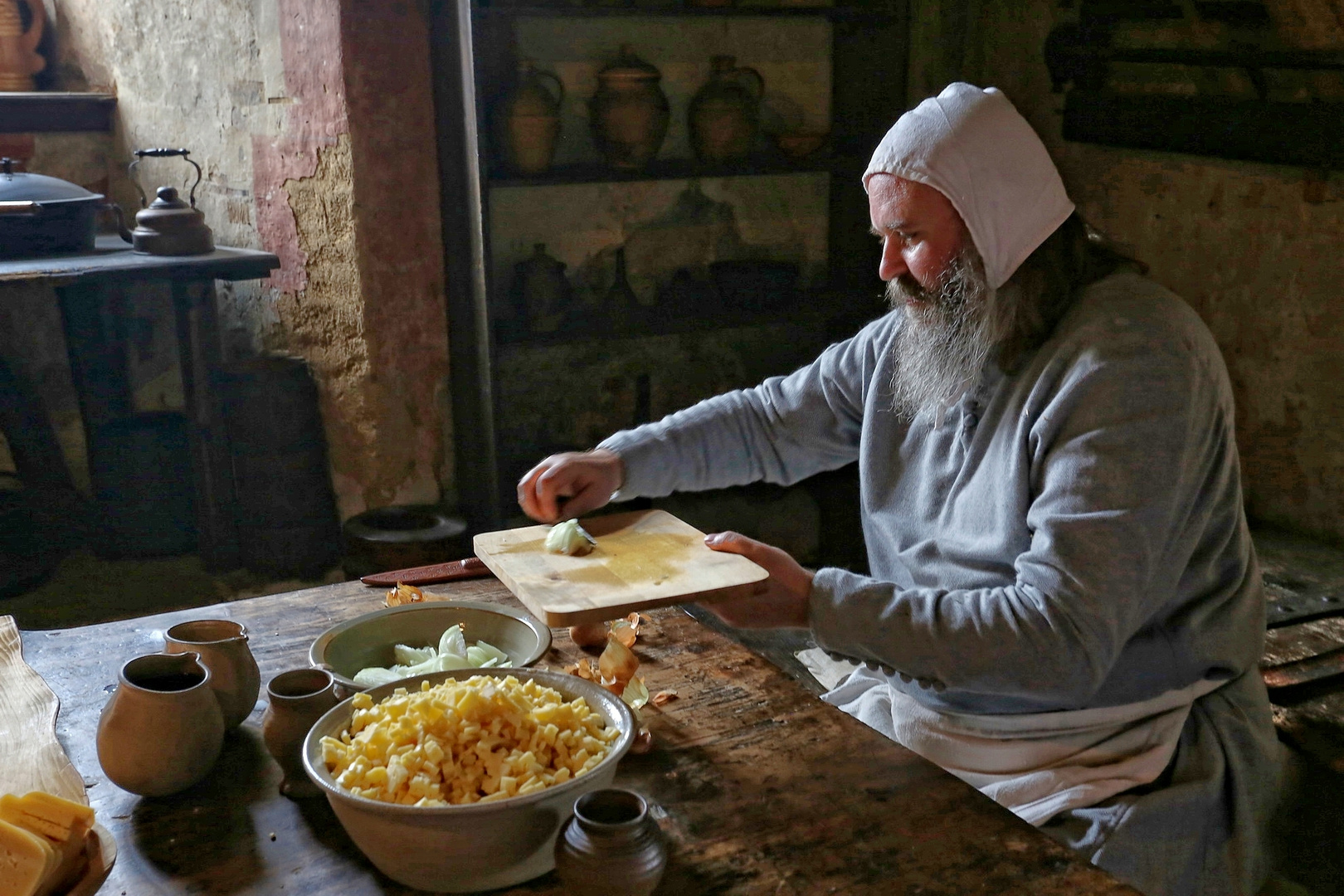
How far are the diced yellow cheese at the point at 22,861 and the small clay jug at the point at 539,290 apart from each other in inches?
117

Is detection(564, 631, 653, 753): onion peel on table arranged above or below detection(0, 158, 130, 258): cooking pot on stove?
below

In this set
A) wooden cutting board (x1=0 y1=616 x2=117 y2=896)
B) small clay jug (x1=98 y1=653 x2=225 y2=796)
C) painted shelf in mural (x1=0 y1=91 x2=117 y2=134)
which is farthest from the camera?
painted shelf in mural (x1=0 y1=91 x2=117 y2=134)

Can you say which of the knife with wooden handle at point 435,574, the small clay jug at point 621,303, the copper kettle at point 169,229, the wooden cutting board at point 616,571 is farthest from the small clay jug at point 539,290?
the wooden cutting board at point 616,571

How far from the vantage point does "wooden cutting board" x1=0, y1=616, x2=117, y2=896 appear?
121 centimetres

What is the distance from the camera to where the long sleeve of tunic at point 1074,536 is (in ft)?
5.28

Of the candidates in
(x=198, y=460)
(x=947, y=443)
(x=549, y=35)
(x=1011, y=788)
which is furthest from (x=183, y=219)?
(x=1011, y=788)

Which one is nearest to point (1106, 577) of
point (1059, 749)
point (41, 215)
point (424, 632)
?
point (1059, 749)

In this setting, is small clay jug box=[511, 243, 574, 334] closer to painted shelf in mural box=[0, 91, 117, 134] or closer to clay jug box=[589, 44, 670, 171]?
clay jug box=[589, 44, 670, 171]

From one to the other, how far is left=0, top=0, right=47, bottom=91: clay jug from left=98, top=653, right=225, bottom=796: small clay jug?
186 inches

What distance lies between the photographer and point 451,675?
4.62 ft

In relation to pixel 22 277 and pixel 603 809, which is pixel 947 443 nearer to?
pixel 603 809

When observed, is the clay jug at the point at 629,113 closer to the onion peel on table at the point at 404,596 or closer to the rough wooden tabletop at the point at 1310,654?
the rough wooden tabletop at the point at 1310,654

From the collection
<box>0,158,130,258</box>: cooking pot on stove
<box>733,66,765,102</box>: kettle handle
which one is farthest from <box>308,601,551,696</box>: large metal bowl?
<box>0,158,130,258</box>: cooking pot on stove

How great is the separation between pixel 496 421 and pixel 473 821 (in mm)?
2882
